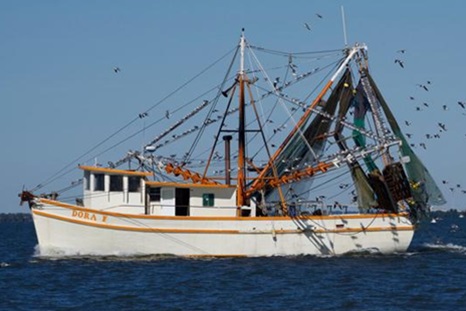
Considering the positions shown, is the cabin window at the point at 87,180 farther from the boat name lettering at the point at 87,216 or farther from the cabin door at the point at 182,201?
the cabin door at the point at 182,201

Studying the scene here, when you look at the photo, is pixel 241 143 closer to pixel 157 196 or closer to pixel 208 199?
pixel 208 199

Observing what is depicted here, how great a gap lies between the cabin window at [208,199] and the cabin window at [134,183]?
2.97m

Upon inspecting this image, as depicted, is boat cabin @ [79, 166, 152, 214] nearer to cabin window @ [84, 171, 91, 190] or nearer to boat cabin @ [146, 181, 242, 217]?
cabin window @ [84, 171, 91, 190]

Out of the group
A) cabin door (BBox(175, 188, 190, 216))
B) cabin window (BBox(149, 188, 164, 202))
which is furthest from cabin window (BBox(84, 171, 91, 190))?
cabin door (BBox(175, 188, 190, 216))

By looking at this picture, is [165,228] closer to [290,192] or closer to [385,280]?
[290,192]

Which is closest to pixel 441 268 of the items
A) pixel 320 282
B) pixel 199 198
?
pixel 320 282

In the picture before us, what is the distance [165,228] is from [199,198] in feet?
8.25

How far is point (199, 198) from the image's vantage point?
4631cm

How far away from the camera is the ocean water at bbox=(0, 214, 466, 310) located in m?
32.9

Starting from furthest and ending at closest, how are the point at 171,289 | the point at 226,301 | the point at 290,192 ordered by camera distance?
1. the point at 290,192
2. the point at 171,289
3. the point at 226,301

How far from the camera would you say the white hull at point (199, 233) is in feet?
147

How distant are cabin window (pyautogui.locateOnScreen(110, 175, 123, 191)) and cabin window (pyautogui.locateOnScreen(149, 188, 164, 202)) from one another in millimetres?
1368

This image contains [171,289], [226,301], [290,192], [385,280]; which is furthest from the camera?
[290,192]

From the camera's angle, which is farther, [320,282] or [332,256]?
[332,256]
